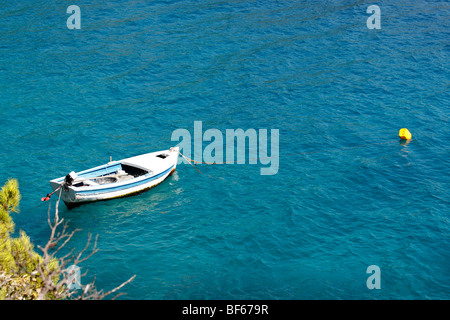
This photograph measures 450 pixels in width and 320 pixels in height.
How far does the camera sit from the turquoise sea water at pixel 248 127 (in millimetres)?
26406

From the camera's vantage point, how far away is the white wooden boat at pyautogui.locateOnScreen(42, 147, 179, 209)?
30250 mm

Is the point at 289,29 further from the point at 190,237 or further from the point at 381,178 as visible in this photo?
the point at 190,237

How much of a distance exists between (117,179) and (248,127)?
1127 centimetres

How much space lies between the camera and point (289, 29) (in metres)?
53.2

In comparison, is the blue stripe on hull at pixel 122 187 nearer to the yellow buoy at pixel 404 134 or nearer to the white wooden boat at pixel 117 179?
the white wooden boat at pixel 117 179

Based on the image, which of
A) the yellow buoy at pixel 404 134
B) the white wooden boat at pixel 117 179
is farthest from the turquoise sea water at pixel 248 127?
the white wooden boat at pixel 117 179

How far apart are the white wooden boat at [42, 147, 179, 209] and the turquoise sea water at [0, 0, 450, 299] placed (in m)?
0.80

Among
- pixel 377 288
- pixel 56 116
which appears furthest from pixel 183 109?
pixel 377 288

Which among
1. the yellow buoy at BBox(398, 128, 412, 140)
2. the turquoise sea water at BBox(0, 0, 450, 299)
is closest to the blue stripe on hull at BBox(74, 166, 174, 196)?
the turquoise sea water at BBox(0, 0, 450, 299)

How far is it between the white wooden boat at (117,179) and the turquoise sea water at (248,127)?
31.3 inches

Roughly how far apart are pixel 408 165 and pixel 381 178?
281 cm

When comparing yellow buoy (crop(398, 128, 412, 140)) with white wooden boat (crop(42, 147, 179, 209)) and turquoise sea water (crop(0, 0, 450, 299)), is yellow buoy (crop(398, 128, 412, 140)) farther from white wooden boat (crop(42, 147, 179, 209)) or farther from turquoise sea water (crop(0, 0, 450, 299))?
white wooden boat (crop(42, 147, 179, 209))

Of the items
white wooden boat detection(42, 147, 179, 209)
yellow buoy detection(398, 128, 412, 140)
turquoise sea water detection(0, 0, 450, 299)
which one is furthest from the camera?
yellow buoy detection(398, 128, 412, 140)

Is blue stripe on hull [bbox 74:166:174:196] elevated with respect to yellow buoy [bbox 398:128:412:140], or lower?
lower
